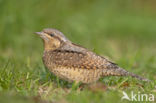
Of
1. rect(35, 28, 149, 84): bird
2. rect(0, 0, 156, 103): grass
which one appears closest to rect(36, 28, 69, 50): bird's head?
rect(35, 28, 149, 84): bird

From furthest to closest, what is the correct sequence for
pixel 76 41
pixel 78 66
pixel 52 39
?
pixel 76 41
pixel 52 39
pixel 78 66

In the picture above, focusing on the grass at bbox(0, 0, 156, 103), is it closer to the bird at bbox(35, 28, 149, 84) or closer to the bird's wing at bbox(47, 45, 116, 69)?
the bird at bbox(35, 28, 149, 84)

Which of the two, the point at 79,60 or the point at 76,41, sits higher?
the point at 76,41

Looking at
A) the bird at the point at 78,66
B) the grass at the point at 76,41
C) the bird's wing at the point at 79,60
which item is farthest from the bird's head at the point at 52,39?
the grass at the point at 76,41

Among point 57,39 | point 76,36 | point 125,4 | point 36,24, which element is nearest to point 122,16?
point 125,4

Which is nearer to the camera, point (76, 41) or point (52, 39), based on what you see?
point (52, 39)

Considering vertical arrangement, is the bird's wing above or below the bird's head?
below

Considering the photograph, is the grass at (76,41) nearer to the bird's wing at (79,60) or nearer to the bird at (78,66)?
the bird at (78,66)

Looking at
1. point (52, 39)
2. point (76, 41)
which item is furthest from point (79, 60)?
point (76, 41)

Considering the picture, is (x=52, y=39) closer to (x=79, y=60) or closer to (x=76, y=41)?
(x=79, y=60)
